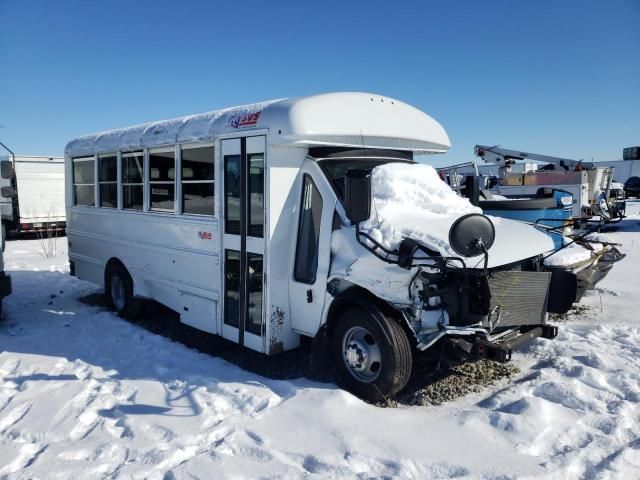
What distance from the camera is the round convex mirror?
4.07 meters

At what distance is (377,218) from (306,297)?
43.2 inches

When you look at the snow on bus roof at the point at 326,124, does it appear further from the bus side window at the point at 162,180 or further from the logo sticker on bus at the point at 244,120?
the bus side window at the point at 162,180

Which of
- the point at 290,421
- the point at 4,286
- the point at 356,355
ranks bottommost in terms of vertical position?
the point at 290,421

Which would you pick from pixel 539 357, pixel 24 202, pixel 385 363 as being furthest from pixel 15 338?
pixel 24 202

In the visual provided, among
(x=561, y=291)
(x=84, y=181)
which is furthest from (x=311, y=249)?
(x=84, y=181)

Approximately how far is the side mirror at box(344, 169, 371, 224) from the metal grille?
1.20 m

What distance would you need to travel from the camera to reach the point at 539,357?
18.5 ft

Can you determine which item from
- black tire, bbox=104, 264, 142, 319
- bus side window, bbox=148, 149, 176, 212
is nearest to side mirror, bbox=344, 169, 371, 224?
bus side window, bbox=148, 149, 176, 212

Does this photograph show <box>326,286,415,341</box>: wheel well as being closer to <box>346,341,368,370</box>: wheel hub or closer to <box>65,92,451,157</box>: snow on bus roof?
<box>346,341,368,370</box>: wheel hub

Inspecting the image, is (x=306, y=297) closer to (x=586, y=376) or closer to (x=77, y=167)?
(x=586, y=376)

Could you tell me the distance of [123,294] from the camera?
7816mm

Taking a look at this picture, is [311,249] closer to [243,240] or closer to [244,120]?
[243,240]

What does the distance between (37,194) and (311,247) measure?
18.0 metres

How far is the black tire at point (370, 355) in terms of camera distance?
4375 mm
